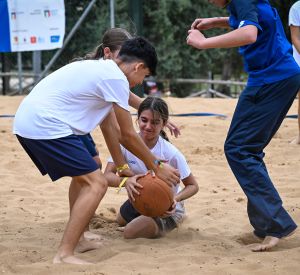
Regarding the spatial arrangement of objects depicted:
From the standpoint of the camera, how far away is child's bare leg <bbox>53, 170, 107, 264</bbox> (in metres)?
3.95

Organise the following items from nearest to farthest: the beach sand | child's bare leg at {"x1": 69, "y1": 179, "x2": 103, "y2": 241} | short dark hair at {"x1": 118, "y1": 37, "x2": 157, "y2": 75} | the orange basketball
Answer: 1. the beach sand
2. short dark hair at {"x1": 118, "y1": 37, "x2": 157, "y2": 75}
3. the orange basketball
4. child's bare leg at {"x1": 69, "y1": 179, "x2": 103, "y2": 241}

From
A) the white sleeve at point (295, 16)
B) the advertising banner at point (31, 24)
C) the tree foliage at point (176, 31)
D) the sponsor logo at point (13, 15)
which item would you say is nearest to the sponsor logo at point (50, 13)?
the advertising banner at point (31, 24)

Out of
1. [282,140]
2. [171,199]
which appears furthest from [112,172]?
[282,140]

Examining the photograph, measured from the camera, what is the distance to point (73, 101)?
397 centimetres

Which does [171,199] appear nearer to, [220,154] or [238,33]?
[238,33]

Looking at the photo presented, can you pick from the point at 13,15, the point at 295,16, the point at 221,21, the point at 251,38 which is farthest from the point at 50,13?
the point at 251,38

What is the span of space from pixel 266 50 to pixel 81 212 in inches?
60.6

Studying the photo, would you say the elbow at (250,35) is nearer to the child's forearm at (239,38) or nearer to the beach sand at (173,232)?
the child's forearm at (239,38)

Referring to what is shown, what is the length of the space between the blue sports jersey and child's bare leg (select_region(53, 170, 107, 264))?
122 centimetres

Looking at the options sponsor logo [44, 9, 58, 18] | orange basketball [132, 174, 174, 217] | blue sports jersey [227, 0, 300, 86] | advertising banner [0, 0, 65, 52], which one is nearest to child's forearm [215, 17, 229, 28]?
blue sports jersey [227, 0, 300, 86]

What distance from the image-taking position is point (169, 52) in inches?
697

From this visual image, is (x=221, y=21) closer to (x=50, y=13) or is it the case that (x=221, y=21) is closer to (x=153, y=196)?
(x=153, y=196)

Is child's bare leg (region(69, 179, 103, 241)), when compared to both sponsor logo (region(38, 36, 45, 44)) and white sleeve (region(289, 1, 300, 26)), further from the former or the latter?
sponsor logo (region(38, 36, 45, 44))

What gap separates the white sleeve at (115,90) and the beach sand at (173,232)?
3.16ft
